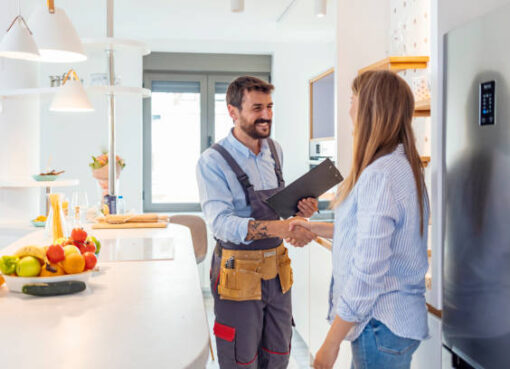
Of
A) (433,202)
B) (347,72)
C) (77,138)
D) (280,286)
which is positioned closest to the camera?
(433,202)

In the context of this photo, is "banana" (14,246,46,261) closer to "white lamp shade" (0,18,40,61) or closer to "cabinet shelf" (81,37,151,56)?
"white lamp shade" (0,18,40,61)

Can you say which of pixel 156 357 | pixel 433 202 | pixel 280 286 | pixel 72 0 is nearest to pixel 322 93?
pixel 72 0

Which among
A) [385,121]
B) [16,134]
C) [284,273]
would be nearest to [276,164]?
[284,273]

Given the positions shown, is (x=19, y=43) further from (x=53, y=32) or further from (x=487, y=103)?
(x=487, y=103)

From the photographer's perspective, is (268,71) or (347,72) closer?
(347,72)

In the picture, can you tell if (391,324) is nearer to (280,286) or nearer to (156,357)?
(156,357)

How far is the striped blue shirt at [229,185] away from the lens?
2137 millimetres

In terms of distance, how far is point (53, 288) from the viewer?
1399 millimetres

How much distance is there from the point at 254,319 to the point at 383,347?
84cm

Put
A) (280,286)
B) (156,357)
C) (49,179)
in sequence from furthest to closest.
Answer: (49,179) → (280,286) → (156,357)

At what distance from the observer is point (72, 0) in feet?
13.4

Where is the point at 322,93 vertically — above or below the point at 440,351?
above

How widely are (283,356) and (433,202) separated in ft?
3.27

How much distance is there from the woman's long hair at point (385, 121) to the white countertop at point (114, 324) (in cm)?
62
